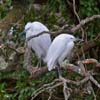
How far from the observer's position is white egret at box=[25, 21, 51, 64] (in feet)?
11.0

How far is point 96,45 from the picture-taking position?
352 cm

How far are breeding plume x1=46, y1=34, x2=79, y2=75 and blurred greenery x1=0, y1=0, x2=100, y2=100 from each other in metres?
0.26

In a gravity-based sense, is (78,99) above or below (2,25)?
below

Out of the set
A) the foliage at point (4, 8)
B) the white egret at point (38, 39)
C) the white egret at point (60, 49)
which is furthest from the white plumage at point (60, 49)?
the foliage at point (4, 8)

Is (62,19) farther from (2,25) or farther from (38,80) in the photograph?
(38,80)

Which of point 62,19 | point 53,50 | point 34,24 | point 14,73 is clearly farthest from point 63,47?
point 62,19

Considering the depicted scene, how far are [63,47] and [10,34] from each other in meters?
0.81

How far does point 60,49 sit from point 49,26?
2.65 ft

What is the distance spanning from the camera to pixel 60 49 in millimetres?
Answer: 3094

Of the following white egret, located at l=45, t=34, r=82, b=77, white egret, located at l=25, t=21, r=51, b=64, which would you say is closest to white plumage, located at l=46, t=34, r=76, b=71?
white egret, located at l=45, t=34, r=82, b=77

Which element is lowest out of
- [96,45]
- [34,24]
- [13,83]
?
[13,83]

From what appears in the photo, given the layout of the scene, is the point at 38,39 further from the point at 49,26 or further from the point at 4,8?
the point at 4,8

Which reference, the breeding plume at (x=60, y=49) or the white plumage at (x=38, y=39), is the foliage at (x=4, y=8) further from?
the breeding plume at (x=60, y=49)

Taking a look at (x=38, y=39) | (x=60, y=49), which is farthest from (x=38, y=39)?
(x=60, y=49)
